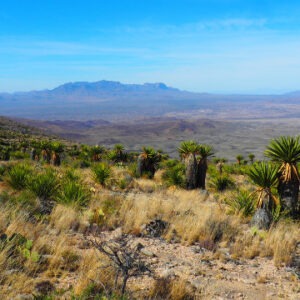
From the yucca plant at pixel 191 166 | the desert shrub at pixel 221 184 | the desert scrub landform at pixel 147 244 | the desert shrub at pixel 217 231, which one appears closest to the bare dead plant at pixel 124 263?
the desert scrub landform at pixel 147 244

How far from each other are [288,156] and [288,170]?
408 millimetres

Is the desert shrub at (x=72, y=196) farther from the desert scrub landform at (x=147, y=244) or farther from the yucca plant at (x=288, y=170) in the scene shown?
the yucca plant at (x=288, y=170)

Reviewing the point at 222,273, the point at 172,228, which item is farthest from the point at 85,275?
the point at 172,228

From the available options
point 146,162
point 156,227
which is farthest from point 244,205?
point 146,162

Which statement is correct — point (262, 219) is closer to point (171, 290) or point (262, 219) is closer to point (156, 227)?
point (156, 227)

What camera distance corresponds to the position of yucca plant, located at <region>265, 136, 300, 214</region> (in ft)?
31.9

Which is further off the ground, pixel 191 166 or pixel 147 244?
pixel 147 244

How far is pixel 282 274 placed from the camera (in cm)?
595

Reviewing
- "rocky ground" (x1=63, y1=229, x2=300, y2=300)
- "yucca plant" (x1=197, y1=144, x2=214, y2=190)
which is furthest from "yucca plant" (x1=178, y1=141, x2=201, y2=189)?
"rocky ground" (x1=63, y1=229, x2=300, y2=300)

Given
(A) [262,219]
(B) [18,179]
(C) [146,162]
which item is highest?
(B) [18,179]

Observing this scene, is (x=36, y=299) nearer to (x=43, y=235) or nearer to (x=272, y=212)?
(x=43, y=235)

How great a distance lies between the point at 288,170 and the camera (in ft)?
31.7

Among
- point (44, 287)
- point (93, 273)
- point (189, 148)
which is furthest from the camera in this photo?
point (189, 148)

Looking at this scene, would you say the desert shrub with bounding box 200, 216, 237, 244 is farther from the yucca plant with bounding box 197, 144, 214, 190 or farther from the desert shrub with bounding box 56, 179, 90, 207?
the yucca plant with bounding box 197, 144, 214, 190
